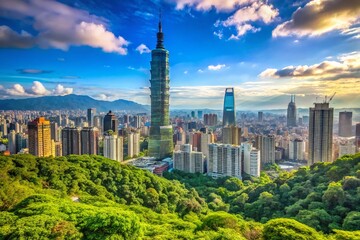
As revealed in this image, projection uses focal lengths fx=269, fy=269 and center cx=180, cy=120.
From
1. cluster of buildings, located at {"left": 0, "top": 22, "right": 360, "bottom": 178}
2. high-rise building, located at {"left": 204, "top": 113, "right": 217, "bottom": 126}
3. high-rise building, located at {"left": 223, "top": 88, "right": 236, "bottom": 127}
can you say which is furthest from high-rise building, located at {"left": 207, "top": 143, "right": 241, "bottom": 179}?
high-rise building, located at {"left": 204, "top": 113, "right": 217, "bottom": 126}

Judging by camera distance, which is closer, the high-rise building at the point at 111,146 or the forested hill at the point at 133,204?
the forested hill at the point at 133,204

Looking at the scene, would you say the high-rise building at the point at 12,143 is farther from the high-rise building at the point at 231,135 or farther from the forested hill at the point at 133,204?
the high-rise building at the point at 231,135

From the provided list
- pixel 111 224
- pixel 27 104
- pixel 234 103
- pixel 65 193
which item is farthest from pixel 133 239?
pixel 234 103

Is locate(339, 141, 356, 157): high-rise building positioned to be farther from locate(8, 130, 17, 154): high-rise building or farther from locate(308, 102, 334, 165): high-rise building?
locate(8, 130, 17, 154): high-rise building

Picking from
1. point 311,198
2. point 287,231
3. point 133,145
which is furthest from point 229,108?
point 287,231

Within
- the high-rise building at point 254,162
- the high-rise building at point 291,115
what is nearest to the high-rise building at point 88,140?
the high-rise building at point 254,162

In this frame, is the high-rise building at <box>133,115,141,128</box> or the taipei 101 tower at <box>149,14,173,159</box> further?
the high-rise building at <box>133,115,141,128</box>
